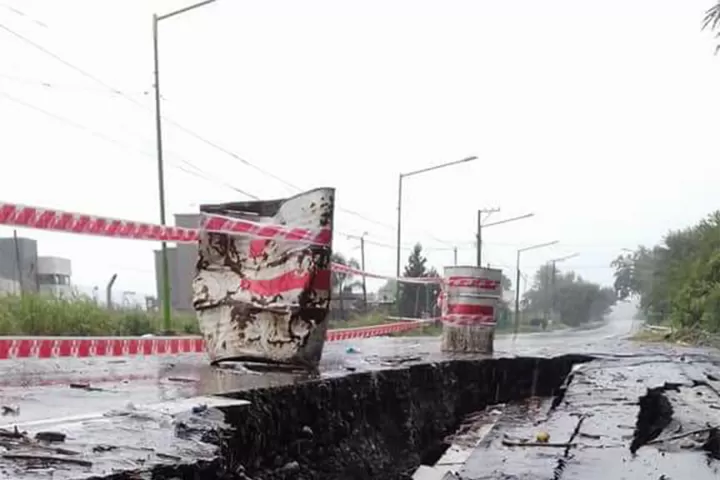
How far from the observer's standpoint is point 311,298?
5.80 m

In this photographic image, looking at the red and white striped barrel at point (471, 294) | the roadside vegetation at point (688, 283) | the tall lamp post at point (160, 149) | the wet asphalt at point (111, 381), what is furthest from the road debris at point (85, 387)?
the roadside vegetation at point (688, 283)

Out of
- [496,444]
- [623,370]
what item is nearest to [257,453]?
[496,444]

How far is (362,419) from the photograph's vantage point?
18.9 feet

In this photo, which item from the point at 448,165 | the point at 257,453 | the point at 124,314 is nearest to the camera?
the point at 257,453

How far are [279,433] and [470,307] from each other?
18.6ft

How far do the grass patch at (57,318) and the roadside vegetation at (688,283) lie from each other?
1260 centimetres

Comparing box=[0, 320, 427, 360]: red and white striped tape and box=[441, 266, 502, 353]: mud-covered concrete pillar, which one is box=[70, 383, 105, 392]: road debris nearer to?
box=[0, 320, 427, 360]: red and white striped tape

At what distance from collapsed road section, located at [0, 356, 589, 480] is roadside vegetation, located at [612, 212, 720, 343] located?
13852 mm

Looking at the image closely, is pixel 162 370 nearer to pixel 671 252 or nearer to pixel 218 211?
pixel 218 211

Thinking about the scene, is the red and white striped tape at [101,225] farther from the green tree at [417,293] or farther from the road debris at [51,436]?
the green tree at [417,293]

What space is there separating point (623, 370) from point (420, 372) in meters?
2.53

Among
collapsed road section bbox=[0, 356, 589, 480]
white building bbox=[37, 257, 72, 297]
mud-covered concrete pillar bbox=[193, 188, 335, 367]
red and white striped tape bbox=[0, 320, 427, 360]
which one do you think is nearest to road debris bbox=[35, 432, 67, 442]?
collapsed road section bbox=[0, 356, 589, 480]

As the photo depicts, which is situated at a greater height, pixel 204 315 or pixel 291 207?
pixel 291 207

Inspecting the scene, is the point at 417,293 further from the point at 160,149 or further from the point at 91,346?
the point at 91,346
